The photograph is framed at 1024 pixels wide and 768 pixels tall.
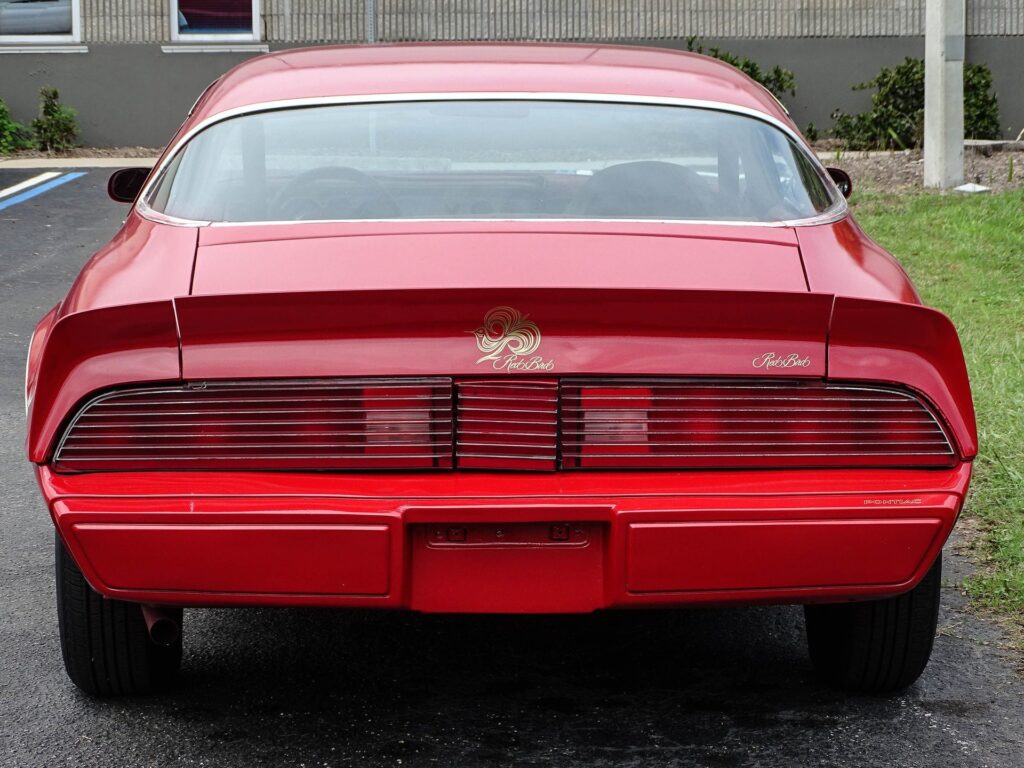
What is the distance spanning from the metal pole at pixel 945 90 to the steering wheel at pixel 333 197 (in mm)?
Answer: 10438

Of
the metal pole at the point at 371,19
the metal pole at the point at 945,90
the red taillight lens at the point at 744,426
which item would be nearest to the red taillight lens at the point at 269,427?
the red taillight lens at the point at 744,426

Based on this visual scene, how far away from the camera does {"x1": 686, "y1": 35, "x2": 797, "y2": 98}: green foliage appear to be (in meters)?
19.9

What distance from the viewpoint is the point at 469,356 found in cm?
304

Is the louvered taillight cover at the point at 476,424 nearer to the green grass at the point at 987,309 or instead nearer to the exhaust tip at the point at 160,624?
the exhaust tip at the point at 160,624

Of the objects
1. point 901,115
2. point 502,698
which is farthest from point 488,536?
point 901,115

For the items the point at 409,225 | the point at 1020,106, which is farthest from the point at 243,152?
the point at 1020,106

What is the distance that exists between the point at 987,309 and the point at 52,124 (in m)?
14.2

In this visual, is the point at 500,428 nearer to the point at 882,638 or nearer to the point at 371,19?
the point at 882,638

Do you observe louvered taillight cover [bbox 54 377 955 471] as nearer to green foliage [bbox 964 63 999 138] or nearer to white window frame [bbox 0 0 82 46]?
green foliage [bbox 964 63 999 138]

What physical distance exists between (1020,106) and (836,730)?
19.0 meters

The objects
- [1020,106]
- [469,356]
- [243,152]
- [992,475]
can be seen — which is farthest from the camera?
[1020,106]

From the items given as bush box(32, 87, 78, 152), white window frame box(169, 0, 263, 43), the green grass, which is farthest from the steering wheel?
white window frame box(169, 0, 263, 43)

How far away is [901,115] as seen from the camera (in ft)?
59.4

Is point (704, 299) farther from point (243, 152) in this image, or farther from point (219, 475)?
point (243, 152)
